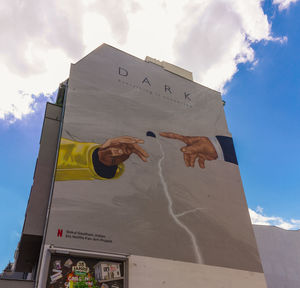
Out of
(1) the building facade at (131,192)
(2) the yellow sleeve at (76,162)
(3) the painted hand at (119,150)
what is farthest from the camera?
(3) the painted hand at (119,150)

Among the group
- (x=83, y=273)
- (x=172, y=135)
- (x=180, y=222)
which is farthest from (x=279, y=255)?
(x=83, y=273)

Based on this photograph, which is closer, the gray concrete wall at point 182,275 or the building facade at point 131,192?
the building facade at point 131,192

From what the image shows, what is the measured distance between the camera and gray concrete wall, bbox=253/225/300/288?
2325 centimetres

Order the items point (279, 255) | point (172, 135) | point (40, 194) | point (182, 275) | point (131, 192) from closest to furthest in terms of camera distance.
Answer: point (40, 194) → point (182, 275) → point (131, 192) → point (172, 135) → point (279, 255)

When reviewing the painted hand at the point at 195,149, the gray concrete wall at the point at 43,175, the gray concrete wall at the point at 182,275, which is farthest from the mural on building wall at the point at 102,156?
the gray concrete wall at the point at 182,275

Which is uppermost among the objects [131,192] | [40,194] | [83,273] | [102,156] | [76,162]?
[102,156]

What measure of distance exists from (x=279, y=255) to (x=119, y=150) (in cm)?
1820

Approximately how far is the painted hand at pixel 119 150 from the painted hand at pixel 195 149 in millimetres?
1987

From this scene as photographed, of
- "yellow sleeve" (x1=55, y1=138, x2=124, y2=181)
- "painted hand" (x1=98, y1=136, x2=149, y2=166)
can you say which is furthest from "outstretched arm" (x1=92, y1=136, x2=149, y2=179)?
"yellow sleeve" (x1=55, y1=138, x2=124, y2=181)

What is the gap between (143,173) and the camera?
14172mm

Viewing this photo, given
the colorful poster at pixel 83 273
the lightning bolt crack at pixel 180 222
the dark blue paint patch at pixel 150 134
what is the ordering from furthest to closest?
the dark blue paint patch at pixel 150 134 → the lightning bolt crack at pixel 180 222 → the colorful poster at pixel 83 273

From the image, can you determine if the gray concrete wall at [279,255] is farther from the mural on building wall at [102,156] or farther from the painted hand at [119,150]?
the painted hand at [119,150]

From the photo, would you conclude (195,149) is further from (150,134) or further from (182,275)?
(182,275)

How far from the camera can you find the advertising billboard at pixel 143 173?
11.9 meters
